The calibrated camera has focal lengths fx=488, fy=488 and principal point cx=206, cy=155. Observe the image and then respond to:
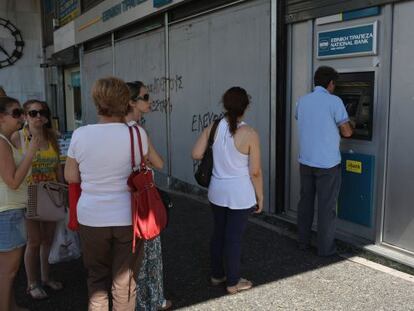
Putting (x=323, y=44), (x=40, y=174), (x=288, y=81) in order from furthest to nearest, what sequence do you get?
(x=288, y=81) → (x=323, y=44) → (x=40, y=174)

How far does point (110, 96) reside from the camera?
2.58 metres

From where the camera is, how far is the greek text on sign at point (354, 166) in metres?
4.55

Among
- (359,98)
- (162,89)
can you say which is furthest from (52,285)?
(162,89)

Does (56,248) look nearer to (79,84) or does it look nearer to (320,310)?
(320,310)

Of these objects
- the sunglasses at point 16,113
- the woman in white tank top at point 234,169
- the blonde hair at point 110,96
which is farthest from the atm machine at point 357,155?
the sunglasses at point 16,113

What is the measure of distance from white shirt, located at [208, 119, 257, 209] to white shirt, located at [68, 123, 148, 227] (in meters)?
0.90

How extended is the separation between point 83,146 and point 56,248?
1638mm

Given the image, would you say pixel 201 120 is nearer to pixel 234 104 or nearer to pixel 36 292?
pixel 234 104

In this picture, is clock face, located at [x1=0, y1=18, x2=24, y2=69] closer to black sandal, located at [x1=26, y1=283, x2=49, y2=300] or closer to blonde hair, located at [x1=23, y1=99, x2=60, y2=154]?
blonde hair, located at [x1=23, y1=99, x2=60, y2=154]

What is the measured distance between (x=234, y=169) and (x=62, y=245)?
1575 mm

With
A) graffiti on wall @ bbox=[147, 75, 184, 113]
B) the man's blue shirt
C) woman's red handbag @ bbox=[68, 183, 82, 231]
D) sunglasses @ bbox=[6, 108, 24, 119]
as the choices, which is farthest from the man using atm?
graffiti on wall @ bbox=[147, 75, 184, 113]

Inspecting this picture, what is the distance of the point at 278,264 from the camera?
4250 millimetres

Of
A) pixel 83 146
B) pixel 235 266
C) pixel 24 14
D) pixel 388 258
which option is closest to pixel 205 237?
pixel 235 266

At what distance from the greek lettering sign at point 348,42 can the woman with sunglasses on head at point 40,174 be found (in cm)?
274
